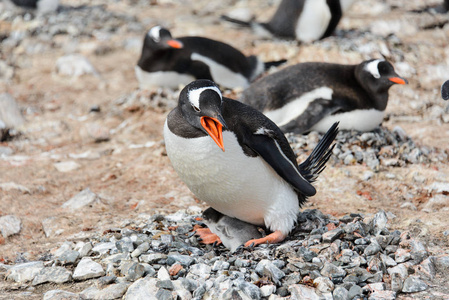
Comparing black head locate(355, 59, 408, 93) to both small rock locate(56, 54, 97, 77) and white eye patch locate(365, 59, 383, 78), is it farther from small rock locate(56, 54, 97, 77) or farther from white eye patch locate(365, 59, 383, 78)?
small rock locate(56, 54, 97, 77)

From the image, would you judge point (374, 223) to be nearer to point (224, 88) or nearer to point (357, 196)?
point (357, 196)

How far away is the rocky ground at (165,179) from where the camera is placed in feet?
9.40

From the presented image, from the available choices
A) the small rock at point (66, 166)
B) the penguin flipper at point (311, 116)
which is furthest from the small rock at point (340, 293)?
the small rock at point (66, 166)

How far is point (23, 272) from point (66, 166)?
2430mm

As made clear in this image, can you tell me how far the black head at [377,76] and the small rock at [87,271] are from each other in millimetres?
3409

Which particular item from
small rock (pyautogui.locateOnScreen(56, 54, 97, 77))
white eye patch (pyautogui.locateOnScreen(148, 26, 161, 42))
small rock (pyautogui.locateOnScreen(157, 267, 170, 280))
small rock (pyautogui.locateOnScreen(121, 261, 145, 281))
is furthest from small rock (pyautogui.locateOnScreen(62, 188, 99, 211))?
small rock (pyautogui.locateOnScreen(56, 54, 97, 77))

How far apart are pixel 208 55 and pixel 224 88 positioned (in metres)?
0.47

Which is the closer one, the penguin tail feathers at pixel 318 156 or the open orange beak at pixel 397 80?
the penguin tail feathers at pixel 318 156

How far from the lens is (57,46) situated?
9.04 m

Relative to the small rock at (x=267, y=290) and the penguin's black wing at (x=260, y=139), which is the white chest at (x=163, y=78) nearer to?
the penguin's black wing at (x=260, y=139)

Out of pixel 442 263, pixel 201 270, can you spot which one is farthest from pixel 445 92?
pixel 201 270

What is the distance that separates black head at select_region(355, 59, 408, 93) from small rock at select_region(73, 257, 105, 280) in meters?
3.41

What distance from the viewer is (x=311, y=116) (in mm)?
5312

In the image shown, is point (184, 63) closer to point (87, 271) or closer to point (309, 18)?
point (309, 18)
